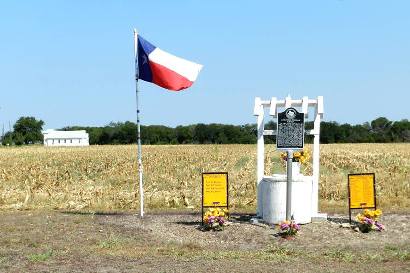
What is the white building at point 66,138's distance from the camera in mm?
148250

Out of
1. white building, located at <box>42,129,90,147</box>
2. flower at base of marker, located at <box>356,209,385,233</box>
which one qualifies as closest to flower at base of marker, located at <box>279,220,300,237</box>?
flower at base of marker, located at <box>356,209,385,233</box>

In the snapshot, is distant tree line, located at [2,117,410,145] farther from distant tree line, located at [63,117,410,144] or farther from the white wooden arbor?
the white wooden arbor

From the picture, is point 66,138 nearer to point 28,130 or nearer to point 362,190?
point 28,130

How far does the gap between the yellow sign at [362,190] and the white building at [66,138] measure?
→ 136854 millimetres

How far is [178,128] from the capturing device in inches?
5251

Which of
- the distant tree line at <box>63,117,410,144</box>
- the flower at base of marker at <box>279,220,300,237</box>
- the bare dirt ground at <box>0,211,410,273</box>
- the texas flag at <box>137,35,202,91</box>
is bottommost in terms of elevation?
the bare dirt ground at <box>0,211,410,273</box>

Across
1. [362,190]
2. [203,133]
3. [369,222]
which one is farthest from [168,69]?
[203,133]

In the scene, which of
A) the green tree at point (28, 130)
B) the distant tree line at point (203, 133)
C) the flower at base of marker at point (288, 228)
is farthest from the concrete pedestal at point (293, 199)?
the green tree at point (28, 130)

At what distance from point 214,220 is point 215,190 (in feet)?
3.12

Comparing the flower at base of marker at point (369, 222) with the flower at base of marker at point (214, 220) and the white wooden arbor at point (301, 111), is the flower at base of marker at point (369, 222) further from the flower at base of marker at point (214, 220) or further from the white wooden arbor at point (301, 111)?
the flower at base of marker at point (214, 220)

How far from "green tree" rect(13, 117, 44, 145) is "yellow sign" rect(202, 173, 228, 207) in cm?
14957

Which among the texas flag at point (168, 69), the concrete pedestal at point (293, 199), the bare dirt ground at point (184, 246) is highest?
the texas flag at point (168, 69)

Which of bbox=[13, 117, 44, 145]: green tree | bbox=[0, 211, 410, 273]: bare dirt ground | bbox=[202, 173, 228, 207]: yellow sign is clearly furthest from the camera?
bbox=[13, 117, 44, 145]: green tree

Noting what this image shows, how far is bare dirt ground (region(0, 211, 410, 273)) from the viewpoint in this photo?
8453 millimetres
